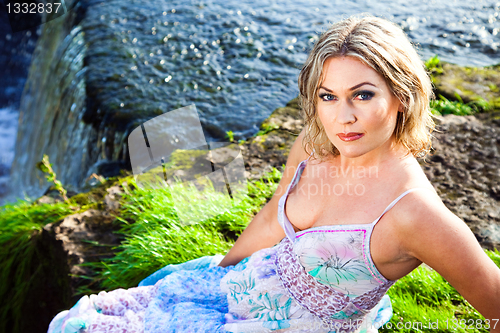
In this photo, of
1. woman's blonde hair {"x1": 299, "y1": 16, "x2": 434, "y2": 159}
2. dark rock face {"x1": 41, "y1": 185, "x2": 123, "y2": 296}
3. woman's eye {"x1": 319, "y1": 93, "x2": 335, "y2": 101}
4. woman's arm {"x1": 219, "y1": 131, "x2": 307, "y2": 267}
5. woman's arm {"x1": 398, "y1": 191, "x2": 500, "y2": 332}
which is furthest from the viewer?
dark rock face {"x1": 41, "y1": 185, "x2": 123, "y2": 296}

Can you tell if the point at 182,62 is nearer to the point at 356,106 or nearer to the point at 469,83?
the point at 469,83

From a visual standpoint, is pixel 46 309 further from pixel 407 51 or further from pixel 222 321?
pixel 407 51

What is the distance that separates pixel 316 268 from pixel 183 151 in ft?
7.91

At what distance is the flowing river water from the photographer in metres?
4.92

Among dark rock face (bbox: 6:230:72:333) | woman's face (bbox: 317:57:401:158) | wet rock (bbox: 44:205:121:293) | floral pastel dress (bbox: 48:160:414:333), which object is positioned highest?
woman's face (bbox: 317:57:401:158)

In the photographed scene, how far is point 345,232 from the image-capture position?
1.48m

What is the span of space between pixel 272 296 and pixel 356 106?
856 millimetres

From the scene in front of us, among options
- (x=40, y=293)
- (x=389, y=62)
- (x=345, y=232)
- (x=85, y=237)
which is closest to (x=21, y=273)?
(x=40, y=293)

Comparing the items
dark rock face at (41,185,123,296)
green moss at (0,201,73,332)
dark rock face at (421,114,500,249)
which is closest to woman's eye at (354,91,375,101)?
dark rock face at (421,114,500,249)

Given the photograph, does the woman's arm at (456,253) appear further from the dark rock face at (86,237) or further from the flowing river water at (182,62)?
the flowing river water at (182,62)

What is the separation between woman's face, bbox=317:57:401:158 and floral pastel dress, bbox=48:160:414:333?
24 centimetres

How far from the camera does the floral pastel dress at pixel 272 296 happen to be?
4.89 feet

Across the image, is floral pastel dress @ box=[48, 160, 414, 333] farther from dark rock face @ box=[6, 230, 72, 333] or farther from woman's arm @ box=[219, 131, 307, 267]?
dark rock face @ box=[6, 230, 72, 333]

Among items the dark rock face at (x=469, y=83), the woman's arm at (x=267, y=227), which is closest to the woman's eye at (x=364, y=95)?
the woman's arm at (x=267, y=227)
